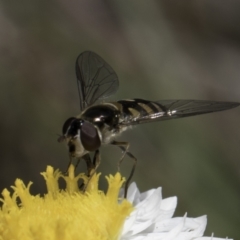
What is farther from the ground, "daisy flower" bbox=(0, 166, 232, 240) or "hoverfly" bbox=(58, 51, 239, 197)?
"hoverfly" bbox=(58, 51, 239, 197)

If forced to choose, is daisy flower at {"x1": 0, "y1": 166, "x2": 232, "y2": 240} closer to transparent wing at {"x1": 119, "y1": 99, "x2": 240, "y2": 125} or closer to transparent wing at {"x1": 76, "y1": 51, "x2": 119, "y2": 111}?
transparent wing at {"x1": 119, "y1": 99, "x2": 240, "y2": 125}

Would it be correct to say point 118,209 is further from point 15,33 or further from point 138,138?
point 15,33

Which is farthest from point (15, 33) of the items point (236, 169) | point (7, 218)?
point (7, 218)

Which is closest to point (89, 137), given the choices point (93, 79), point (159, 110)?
point (159, 110)

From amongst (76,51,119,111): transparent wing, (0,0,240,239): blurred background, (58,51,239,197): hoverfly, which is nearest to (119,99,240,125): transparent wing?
(58,51,239,197): hoverfly

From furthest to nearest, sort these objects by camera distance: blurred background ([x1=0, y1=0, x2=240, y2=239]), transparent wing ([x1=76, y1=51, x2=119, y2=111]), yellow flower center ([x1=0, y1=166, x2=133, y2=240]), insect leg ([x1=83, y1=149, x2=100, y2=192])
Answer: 1. blurred background ([x1=0, y1=0, x2=240, y2=239])
2. transparent wing ([x1=76, y1=51, x2=119, y2=111])
3. insect leg ([x1=83, y1=149, x2=100, y2=192])
4. yellow flower center ([x1=0, y1=166, x2=133, y2=240])

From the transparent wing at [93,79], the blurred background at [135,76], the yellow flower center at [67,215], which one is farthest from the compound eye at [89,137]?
the blurred background at [135,76]

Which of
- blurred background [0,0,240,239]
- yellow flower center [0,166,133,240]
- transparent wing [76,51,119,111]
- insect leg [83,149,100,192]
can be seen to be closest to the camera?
yellow flower center [0,166,133,240]
